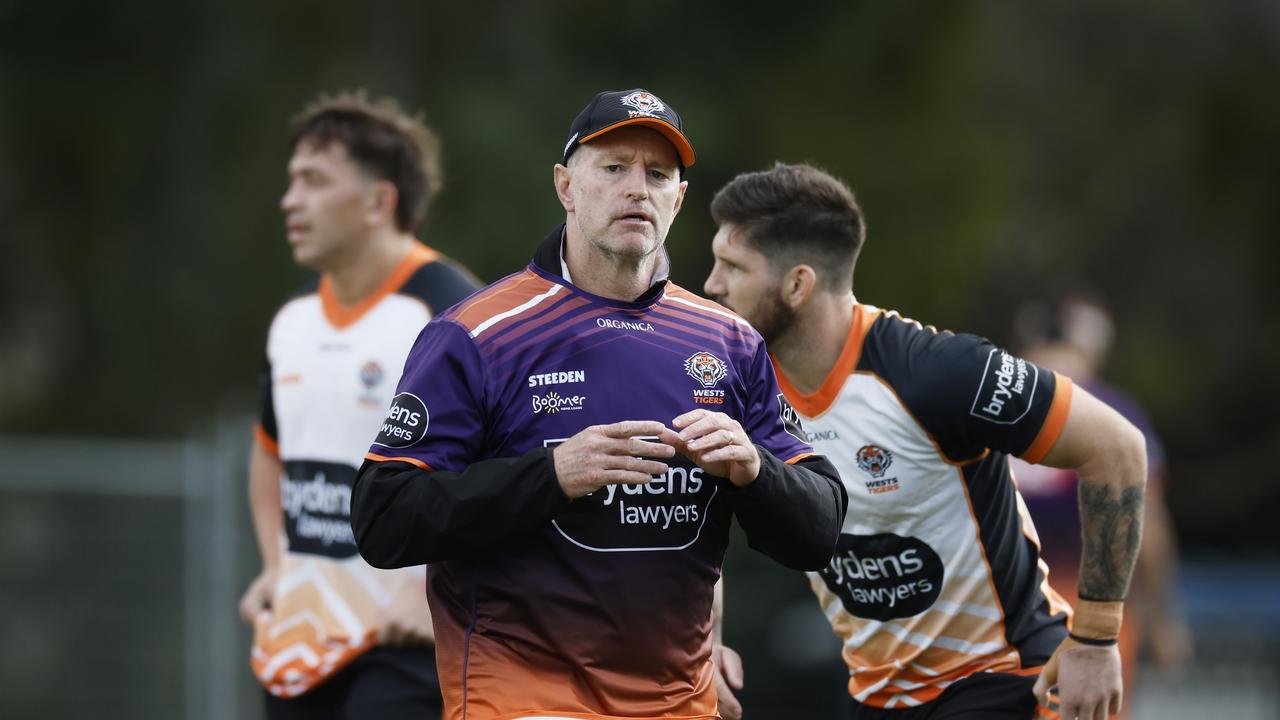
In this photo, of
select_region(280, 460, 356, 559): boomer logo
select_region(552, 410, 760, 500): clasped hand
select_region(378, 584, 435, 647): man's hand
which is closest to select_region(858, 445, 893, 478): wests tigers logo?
select_region(552, 410, 760, 500): clasped hand

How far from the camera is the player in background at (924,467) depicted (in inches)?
173

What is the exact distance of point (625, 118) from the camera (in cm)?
384

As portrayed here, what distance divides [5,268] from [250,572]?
29.1 feet

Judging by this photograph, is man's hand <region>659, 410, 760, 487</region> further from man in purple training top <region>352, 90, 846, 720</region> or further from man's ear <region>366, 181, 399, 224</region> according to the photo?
man's ear <region>366, 181, 399, 224</region>

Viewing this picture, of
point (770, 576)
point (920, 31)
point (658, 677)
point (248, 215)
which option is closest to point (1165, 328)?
point (920, 31)

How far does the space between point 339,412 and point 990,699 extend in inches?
92.5

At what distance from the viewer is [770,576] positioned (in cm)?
1088

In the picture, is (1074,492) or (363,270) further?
(1074,492)

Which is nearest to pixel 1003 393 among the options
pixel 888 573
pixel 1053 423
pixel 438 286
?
pixel 1053 423

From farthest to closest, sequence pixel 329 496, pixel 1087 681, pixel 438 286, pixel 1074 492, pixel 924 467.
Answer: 1. pixel 1074 492
2. pixel 438 286
3. pixel 329 496
4. pixel 924 467
5. pixel 1087 681

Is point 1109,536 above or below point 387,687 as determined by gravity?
above

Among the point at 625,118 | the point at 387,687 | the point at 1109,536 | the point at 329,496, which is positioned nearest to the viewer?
the point at 625,118

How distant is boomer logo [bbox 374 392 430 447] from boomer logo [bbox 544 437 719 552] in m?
0.30

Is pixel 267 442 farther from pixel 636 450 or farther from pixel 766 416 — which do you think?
pixel 636 450
